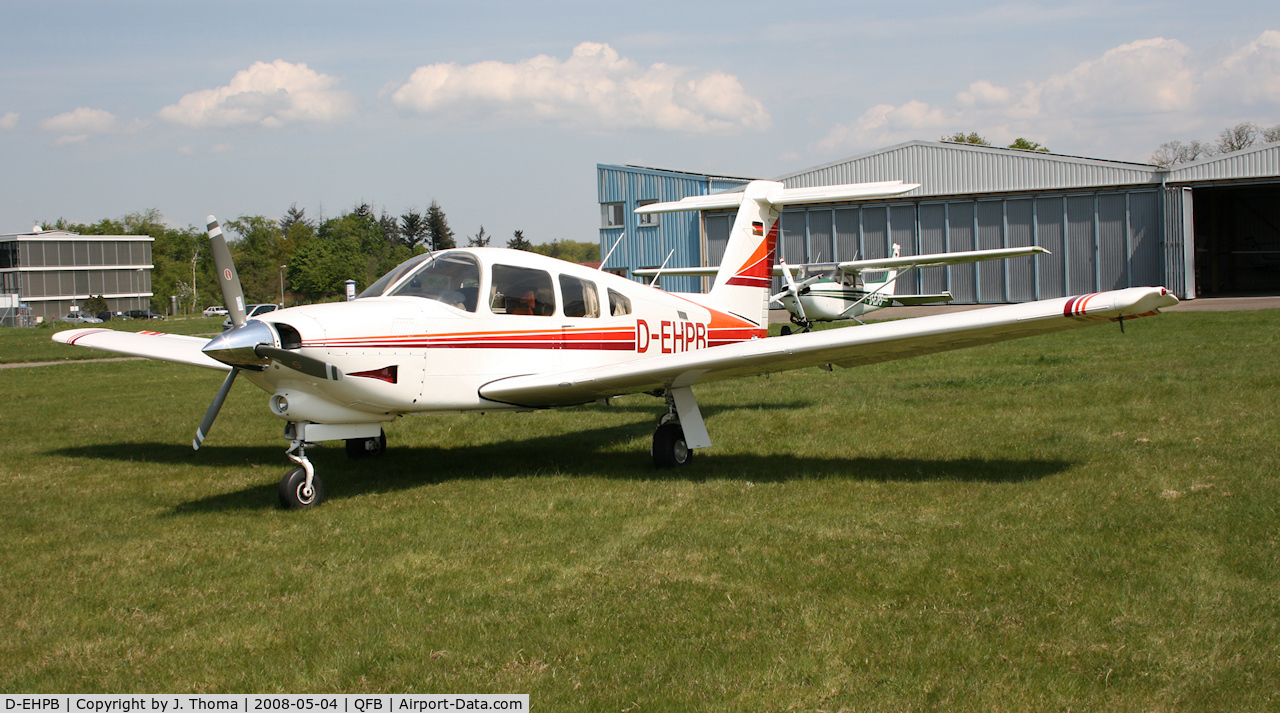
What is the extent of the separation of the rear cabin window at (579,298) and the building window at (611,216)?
3552cm

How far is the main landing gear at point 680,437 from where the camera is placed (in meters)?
8.59

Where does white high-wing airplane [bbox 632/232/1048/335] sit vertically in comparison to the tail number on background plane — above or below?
above


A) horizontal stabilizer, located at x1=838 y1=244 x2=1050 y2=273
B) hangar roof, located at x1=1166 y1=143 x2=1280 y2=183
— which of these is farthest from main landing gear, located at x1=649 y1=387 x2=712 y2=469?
hangar roof, located at x1=1166 y1=143 x2=1280 y2=183

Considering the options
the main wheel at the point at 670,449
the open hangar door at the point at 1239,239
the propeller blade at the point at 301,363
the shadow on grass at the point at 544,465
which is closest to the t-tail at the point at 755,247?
the shadow on grass at the point at 544,465

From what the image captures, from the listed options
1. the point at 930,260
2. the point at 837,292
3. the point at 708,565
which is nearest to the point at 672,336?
the point at 708,565

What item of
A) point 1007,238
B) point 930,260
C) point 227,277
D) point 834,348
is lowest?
point 834,348

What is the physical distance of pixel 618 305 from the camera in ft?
30.7

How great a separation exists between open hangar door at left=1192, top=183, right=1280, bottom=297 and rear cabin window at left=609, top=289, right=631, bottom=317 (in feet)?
144

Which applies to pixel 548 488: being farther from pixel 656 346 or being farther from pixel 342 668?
pixel 342 668

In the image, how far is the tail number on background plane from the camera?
31.4 ft

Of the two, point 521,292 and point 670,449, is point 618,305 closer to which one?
point 521,292

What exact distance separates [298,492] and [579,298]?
124 inches
